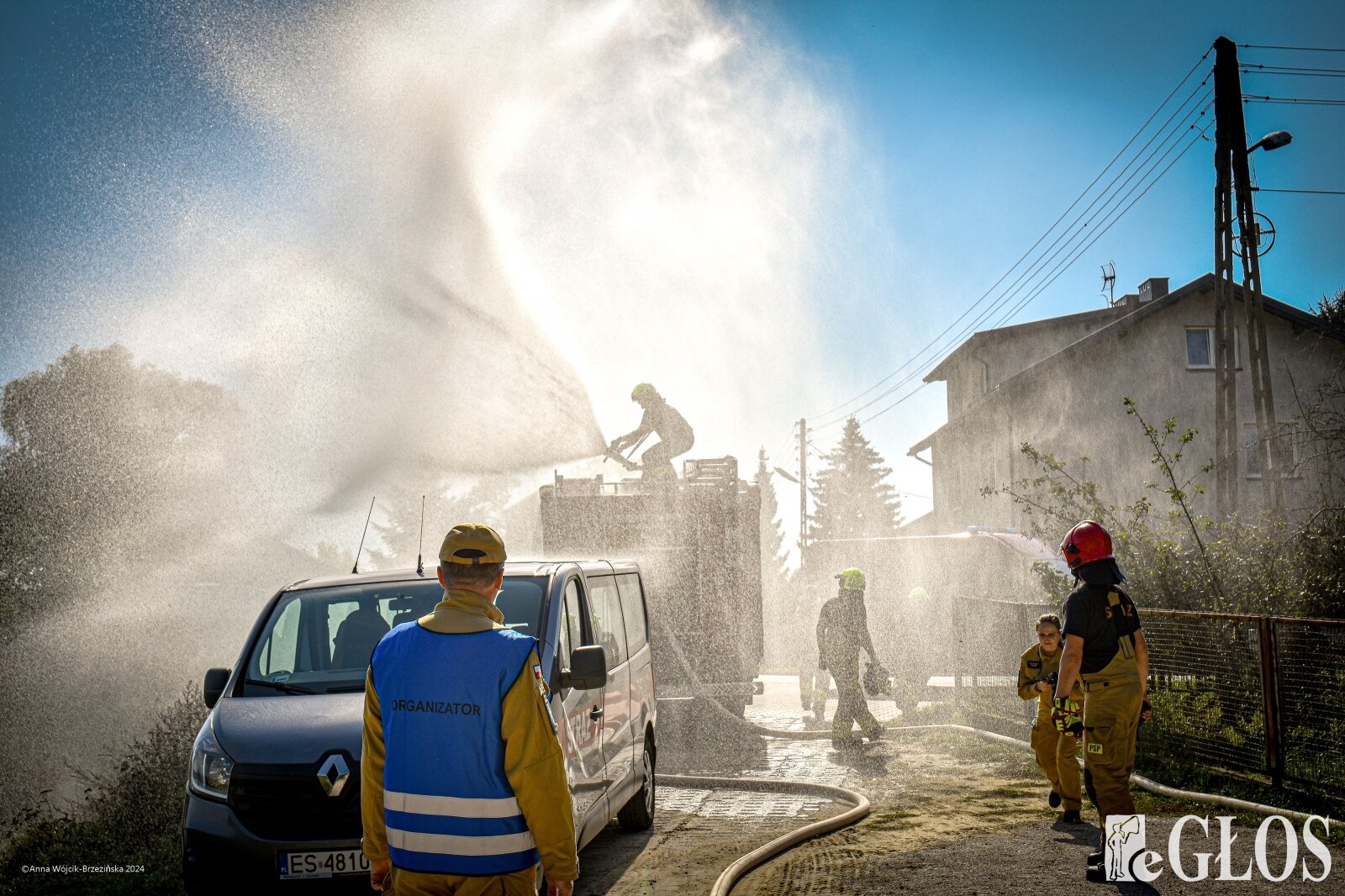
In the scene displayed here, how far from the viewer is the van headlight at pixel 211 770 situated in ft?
15.9

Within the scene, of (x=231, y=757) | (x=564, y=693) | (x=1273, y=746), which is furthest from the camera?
(x=1273, y=746)

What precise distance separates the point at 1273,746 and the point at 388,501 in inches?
1394

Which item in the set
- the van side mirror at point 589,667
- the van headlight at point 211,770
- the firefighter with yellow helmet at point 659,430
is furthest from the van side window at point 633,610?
the firefighter with yellow helmet at point 659,430

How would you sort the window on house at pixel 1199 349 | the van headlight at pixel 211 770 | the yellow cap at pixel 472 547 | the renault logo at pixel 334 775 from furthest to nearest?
the window on house at pixel 1199 349 < the van headlight at pixel 211 770 < the renault logo at pixel 334 775 < the yellow cap at pixel 472 547

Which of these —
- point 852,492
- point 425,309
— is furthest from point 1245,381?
point 852,492

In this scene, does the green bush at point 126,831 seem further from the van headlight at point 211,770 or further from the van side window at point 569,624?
the van side window at point 569,624

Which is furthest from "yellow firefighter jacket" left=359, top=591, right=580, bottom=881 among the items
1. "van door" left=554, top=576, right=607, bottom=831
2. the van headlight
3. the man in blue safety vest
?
the van headlight

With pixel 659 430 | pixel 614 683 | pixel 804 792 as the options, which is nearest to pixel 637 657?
pixel 614 683

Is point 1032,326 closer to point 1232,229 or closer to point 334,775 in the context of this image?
point 1232,229

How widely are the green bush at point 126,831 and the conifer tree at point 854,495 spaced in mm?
64695

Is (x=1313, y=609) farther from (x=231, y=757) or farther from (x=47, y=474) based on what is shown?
(x=47, y=474)

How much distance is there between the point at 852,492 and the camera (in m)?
73.1

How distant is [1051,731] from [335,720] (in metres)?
5.00

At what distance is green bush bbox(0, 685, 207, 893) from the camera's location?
6.57m
